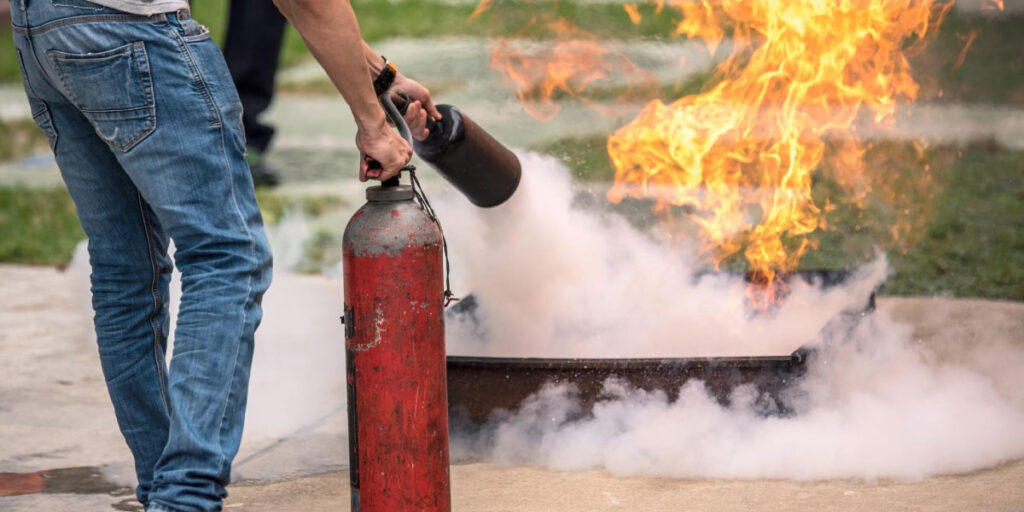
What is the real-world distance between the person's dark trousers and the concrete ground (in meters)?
3.02

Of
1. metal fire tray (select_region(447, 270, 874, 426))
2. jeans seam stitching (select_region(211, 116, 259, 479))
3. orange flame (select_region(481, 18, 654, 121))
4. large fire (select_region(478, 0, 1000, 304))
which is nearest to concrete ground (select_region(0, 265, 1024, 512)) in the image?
metal fire tray (select_region(447, 270, 874, 426))

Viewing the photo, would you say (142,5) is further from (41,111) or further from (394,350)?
(394,350)

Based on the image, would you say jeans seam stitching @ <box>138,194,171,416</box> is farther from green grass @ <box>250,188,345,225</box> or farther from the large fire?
green grass @ <box>250,188,345,225</box>

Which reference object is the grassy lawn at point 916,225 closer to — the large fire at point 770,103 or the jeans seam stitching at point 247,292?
the large fire at point 770,103

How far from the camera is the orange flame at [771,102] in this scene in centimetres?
391

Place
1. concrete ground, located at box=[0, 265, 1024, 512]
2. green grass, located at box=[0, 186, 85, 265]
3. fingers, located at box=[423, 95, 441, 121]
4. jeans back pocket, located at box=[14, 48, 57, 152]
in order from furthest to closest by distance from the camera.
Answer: green grass, located at box=[0, 186, 85, 265]
fingers, located at box=[423, 95, 441, 121]
concrete ground, located at box=[0, 265, 1024, 512]
jeans back pocket, located at box=[14, 48, 57, 152]

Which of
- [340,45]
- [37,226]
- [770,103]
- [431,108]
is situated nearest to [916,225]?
[770,103]

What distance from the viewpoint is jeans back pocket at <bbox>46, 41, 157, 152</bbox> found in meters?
2.44

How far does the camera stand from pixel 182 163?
248cm

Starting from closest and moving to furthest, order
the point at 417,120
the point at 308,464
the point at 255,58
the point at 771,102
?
the point at 417,120
the point at 308,464
the point at 771,102
the point at 255,58

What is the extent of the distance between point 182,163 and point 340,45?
40 centimetres

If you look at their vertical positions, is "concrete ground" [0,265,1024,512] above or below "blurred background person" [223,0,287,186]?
below

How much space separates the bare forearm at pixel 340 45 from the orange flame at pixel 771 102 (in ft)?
5.35

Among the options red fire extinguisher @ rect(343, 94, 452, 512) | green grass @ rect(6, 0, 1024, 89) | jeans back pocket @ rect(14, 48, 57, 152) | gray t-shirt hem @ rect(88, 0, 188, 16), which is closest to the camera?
gray t-shirt hem @ rect(88, 0, 188, 16)
